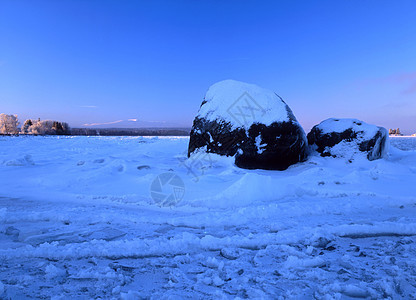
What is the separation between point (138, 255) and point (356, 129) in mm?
6097

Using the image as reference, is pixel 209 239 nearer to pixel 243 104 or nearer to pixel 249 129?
pixel 249 129

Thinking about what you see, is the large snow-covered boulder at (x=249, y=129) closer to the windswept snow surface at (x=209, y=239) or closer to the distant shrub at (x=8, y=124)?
the windswept snow surface at (x=209, y=239)

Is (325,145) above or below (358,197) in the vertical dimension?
above

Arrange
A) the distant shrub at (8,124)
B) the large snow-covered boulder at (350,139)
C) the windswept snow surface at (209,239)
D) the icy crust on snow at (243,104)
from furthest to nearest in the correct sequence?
the distant shrub at (8,124) → the large snow-covered boulder at (350,139) → the icy crust on snow at (243,104) → the windswept snow surface at (209,239)

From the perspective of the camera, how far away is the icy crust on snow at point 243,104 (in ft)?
17.3

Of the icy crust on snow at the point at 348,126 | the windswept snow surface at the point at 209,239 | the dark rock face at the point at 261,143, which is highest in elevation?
the icy crust on snow at the point at 348,126

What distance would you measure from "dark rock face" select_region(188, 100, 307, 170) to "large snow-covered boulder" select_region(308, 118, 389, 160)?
107cm

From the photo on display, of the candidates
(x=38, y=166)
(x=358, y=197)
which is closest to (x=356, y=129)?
(x=358, y=197)

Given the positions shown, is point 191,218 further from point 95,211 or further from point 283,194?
point 283,194

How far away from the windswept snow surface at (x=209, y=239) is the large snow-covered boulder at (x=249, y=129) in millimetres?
1470

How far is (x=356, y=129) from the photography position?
231 inches

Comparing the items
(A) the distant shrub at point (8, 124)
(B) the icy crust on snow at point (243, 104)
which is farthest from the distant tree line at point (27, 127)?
(B) the icy crust on snow at point (243, 104)

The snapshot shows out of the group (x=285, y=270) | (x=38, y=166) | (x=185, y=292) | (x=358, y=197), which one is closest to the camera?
(x=185, y=292)

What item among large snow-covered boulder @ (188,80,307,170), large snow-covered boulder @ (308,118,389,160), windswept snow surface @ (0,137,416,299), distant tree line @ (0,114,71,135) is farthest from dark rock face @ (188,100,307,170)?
distant tree line @ (0,114,71,135)
